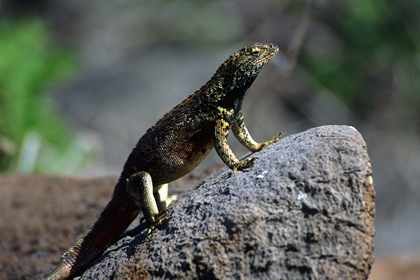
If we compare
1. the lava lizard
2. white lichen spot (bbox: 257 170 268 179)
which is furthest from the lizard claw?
the lava lizard

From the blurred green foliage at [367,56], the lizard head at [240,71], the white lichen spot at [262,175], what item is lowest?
the white lichen spot at [262,175]

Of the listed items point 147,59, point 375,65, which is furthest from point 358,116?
point 147,59

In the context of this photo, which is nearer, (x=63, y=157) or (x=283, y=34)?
(x=63, y=157)

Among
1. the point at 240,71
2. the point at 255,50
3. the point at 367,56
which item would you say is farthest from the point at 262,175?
the point at 367,56

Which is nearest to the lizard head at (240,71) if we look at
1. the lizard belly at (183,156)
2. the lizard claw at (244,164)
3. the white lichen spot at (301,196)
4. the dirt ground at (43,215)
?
the lizard belly at (183,156)

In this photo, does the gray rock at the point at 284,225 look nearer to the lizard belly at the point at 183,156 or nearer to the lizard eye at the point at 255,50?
the lizard belly at the point at 183,156

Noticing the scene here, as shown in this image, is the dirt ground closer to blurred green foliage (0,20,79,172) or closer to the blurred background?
blurred green foliage (0,20,79,172)

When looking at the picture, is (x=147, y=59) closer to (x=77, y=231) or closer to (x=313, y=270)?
(x=77, y=231)

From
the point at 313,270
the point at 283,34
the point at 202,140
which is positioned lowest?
the point at 313,270
